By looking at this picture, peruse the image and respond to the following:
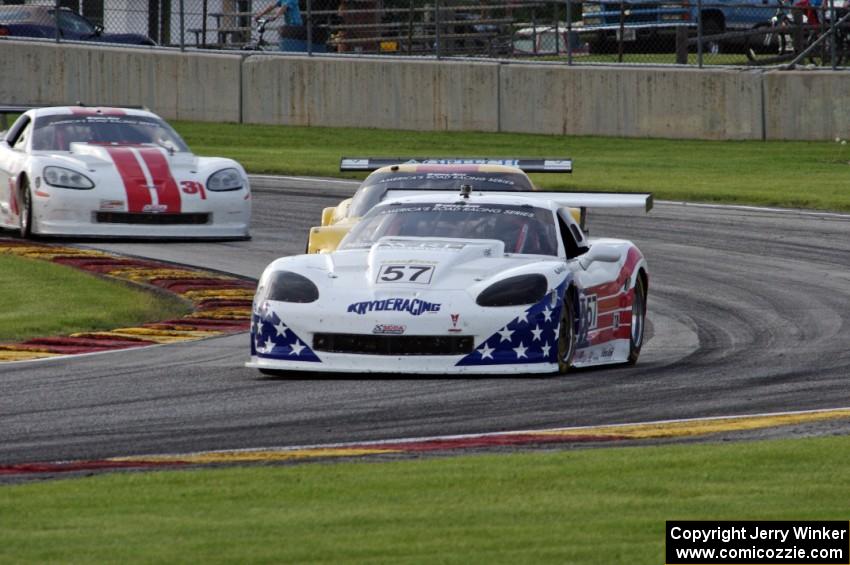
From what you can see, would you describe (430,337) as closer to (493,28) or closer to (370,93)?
(370,93)

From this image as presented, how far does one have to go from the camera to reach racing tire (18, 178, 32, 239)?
1798cm

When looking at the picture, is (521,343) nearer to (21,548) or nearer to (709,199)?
(21,548)

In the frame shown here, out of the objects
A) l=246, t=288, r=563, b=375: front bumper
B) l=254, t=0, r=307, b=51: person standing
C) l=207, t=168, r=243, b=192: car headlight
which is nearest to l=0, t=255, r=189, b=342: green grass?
l=207, t=168, r=243, b=192: car headlight

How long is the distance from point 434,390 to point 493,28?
24.1 metres

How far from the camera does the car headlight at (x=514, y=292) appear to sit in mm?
10180

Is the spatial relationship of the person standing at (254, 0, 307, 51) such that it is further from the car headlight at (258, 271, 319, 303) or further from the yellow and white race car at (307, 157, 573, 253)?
the car headlight at (258, 271, 319, 303)

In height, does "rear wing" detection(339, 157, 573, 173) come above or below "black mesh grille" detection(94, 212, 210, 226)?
above

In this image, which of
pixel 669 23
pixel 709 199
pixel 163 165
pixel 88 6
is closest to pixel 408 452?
pixel 163 165

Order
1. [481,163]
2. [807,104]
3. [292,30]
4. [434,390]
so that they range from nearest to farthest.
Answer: [434,390]
[481,163]
[807,104]
[292,30]

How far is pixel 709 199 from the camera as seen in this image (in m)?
22.7

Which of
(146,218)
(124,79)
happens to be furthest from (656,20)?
(146,218)

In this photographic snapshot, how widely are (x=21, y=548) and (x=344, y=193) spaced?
17.4 metres

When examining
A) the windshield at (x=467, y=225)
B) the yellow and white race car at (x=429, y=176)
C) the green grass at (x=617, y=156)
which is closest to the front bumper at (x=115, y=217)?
the yellow and white race car at (x=429, y=176)

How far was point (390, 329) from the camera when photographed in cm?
1006
